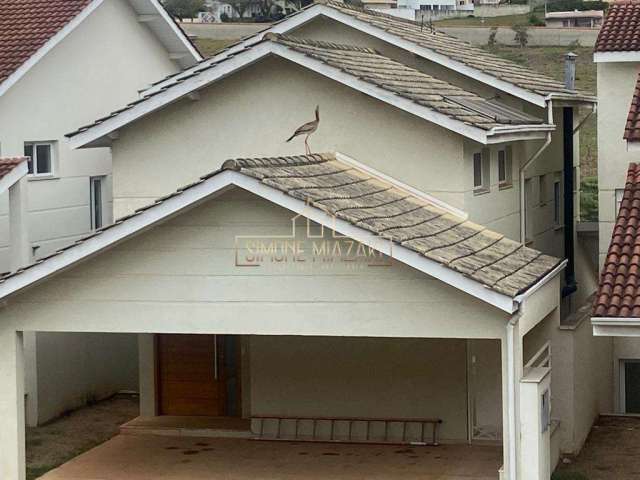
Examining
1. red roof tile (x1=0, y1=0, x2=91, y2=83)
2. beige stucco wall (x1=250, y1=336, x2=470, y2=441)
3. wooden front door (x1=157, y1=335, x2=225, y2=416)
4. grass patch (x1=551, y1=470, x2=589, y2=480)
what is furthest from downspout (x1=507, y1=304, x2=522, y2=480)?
red roof tile (x1=0, y1=0, x2=91, y2=83)

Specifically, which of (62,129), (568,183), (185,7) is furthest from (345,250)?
(185,7)

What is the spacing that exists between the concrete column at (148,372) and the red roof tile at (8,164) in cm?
313

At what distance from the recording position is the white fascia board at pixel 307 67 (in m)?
19.8

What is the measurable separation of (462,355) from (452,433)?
3.54ft

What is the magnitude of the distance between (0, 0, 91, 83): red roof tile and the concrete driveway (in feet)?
20.2

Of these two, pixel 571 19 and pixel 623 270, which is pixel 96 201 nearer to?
pixel 623 270

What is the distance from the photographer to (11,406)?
17.9 m

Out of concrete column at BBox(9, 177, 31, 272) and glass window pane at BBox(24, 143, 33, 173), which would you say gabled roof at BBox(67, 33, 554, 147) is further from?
glass window pane at BBox(24, 143, 33, 173)

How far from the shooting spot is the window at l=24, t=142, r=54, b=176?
2420 cm

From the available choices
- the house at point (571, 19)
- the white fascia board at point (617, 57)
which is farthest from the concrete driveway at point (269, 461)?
the house at point (571, 19)

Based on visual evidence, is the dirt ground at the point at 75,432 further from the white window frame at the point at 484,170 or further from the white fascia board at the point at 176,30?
the white fascia board at the point at 176,30

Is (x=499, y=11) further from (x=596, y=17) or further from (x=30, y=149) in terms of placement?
(x=30, y=149)

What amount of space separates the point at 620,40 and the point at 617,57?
0.89 feet

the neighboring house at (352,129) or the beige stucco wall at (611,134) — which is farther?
the beige stucco wall at (611,134)
